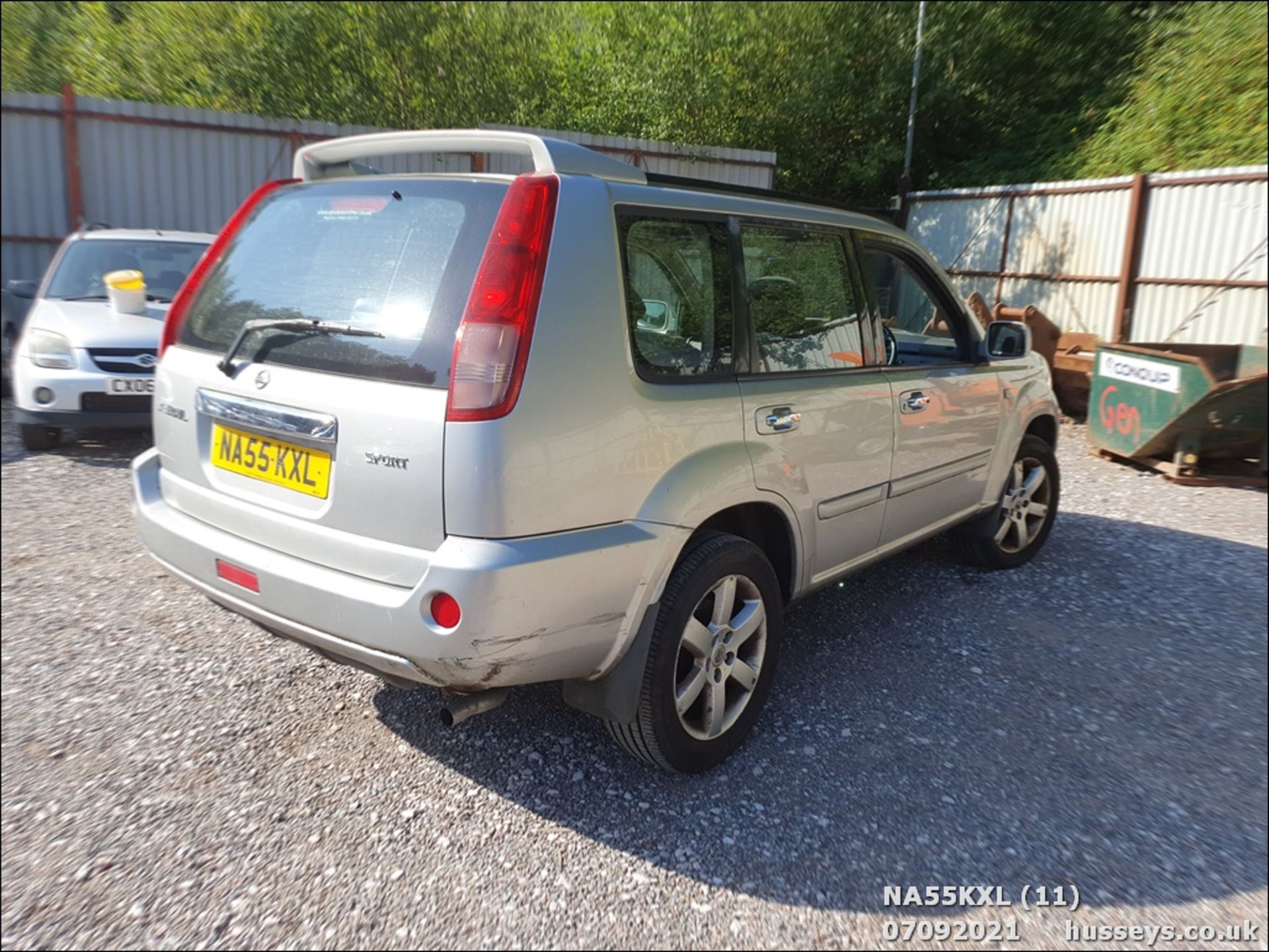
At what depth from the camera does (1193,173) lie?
10117 mm

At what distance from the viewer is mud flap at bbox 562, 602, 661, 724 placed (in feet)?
8.91

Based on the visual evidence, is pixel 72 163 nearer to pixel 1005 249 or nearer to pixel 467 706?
pixel 467 706

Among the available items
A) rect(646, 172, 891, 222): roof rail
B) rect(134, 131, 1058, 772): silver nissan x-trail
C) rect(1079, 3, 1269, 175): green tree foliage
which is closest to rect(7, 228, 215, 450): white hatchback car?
rect(134, 131, 1058, 772): silver nissan x-trail

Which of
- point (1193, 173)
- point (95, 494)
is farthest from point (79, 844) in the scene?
point (1193, 173)

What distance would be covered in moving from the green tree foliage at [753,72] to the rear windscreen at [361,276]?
1217cm

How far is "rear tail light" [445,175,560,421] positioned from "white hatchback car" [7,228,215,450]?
482 cm

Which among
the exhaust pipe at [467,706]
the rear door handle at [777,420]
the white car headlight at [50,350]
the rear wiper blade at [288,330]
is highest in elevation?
the rear wiper blade at [288,330]

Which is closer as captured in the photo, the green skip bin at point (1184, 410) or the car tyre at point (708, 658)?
the car tyre at point (708, 658)

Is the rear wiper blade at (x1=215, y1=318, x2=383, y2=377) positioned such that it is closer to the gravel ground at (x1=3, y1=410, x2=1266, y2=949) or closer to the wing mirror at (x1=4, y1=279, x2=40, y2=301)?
the gravel ground at (x1=3, y1=410, x2=1266, y2=949)

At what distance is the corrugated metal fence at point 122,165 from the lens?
399 inches

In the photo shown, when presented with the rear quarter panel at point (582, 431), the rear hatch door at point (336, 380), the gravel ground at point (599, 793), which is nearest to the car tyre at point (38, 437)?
the gravel ground at point (599, 793)

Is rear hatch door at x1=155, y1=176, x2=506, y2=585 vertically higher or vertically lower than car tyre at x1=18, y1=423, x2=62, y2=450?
higher

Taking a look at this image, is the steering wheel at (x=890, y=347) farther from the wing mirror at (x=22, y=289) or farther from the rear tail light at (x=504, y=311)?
the wing mirror at (x=22, y=289)

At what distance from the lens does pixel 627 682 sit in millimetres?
2723
